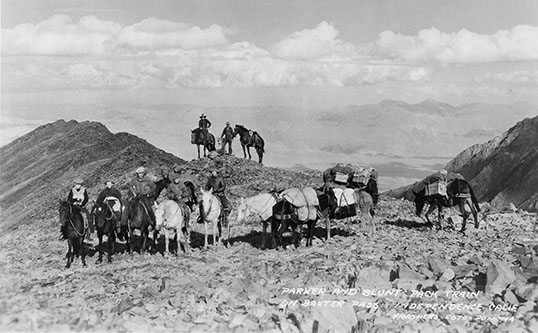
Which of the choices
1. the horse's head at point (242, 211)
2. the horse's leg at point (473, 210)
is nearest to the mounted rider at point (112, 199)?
the horse's head at point (242, 211)

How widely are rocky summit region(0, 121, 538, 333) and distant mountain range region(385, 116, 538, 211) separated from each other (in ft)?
100

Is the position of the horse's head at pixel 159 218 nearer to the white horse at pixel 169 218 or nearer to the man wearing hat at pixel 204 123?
the white horse at pixel 169 218

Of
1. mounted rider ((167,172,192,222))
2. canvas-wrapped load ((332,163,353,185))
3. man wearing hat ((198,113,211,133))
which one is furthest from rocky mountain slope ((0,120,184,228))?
canvas-wrapped load ((332,163,353,185))

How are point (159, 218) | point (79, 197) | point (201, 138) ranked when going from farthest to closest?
point (201, 138) < point (159, 218) < point (79, 197)

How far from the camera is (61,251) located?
49.4 feet

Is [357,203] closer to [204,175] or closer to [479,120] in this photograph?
[204,175]

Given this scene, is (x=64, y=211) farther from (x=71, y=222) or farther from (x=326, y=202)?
(x=326, y=202)

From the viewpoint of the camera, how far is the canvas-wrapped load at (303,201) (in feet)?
43.0

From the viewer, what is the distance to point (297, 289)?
9102 millimetres

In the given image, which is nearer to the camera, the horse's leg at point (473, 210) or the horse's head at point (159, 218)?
the horse's head at point (159, 218)

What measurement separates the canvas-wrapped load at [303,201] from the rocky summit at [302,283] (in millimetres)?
886

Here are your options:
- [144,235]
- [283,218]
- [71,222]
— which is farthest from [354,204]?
[71,222]

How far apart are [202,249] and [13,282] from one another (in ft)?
14.7

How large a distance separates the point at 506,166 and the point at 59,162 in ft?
138
